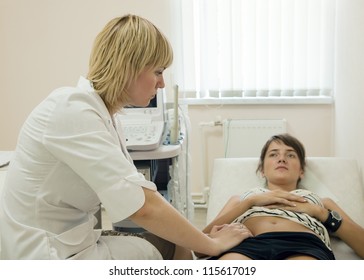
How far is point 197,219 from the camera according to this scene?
302 cm

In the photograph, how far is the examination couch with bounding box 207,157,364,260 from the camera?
6.12 feet

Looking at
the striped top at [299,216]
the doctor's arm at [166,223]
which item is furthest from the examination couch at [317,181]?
the doctor's arm at [166,223]

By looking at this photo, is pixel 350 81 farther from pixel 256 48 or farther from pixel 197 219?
pixel 197 219

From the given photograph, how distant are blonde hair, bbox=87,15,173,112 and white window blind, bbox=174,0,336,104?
1.78m

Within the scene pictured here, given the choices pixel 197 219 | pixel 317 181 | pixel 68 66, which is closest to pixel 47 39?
pixel 68 66

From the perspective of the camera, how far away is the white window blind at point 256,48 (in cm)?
281

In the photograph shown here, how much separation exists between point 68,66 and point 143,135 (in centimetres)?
141

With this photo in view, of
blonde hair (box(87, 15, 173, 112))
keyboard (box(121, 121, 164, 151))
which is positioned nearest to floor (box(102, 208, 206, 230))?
keyboard (box(121, 121, 164, 151))

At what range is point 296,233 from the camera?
1.48 m

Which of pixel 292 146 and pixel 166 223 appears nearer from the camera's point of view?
pixel 166 223

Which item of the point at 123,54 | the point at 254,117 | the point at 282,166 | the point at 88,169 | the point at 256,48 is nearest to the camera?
the point at 88,169

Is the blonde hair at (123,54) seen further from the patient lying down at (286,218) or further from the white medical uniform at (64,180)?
Answer: the patient lying down at (286,218)

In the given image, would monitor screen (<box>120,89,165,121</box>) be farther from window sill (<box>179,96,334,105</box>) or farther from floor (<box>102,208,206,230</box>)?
floor (<box>102,208,206,230</box>)

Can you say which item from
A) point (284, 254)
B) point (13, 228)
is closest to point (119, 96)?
point (13, 228)
